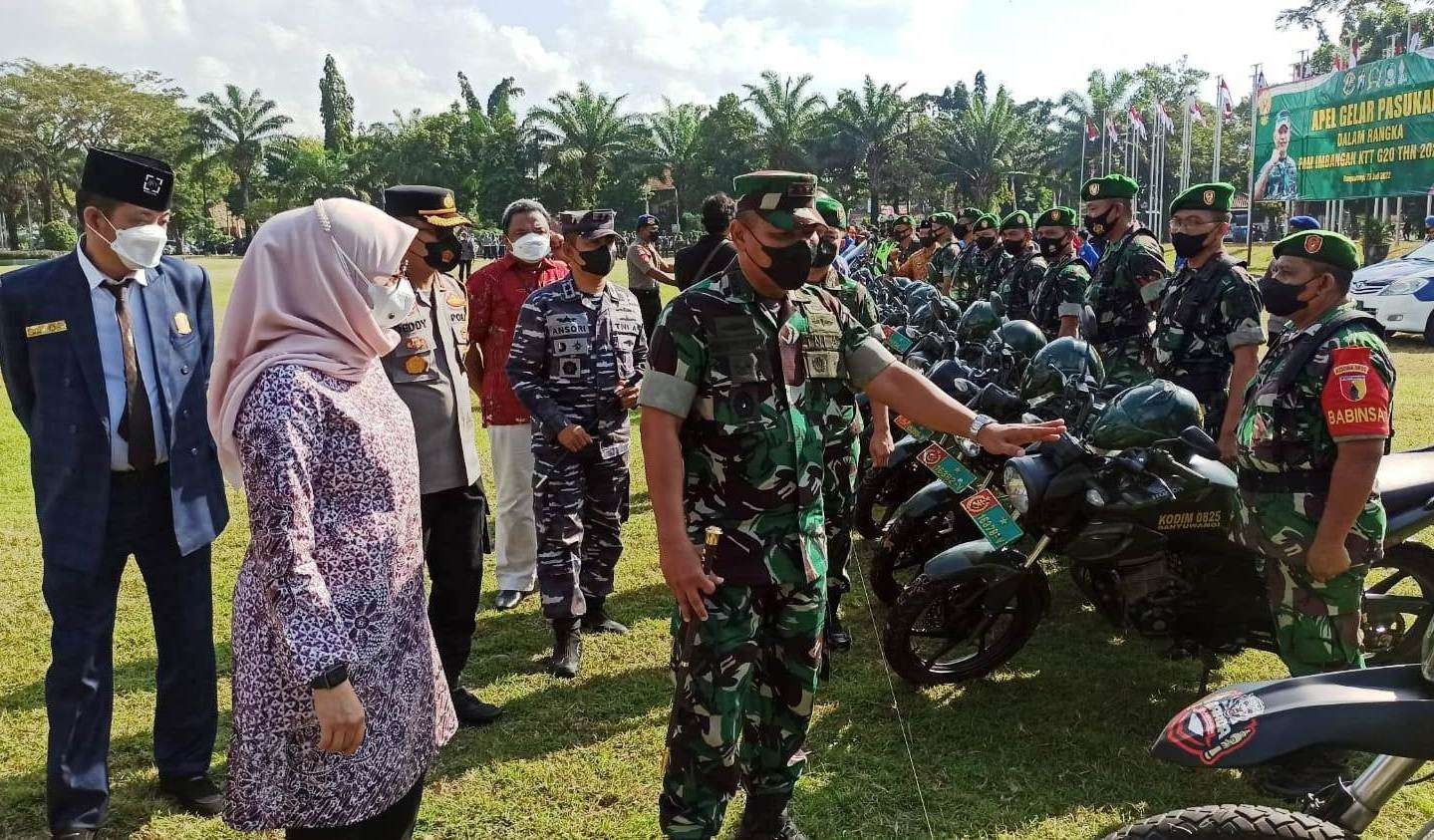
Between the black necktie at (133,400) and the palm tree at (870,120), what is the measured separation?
5093 centimetres

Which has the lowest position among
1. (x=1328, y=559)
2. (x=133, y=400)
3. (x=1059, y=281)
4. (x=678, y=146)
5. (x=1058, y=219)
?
(x=1328, y=559)

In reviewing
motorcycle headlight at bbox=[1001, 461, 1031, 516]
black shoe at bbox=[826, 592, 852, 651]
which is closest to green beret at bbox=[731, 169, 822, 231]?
motorcycle headlight at bbox=[1001, 461, 1031, 516]

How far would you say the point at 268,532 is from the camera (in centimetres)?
175

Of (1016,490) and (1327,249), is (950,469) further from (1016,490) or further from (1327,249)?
(1327,249)

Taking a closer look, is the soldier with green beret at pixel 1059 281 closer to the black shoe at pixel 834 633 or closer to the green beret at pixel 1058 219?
the green beret at pixel 1058 219

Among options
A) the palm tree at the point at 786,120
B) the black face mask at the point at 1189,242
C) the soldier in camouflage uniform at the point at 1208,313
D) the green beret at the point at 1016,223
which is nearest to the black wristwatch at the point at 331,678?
the soldier in camouflage uniform at the point at 1208,313

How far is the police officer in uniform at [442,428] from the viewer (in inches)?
134

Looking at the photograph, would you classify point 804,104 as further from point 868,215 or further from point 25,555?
point 25,555

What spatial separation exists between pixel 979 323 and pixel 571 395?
254cm

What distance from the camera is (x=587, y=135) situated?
50781 millimetres

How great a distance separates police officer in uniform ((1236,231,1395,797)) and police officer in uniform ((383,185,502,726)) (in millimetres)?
2724

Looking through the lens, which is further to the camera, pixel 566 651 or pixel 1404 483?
pixel 566 651

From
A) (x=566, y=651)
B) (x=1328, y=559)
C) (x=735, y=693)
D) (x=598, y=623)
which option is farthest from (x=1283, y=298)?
(x=598, y=623)

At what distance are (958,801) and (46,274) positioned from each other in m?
3.31
